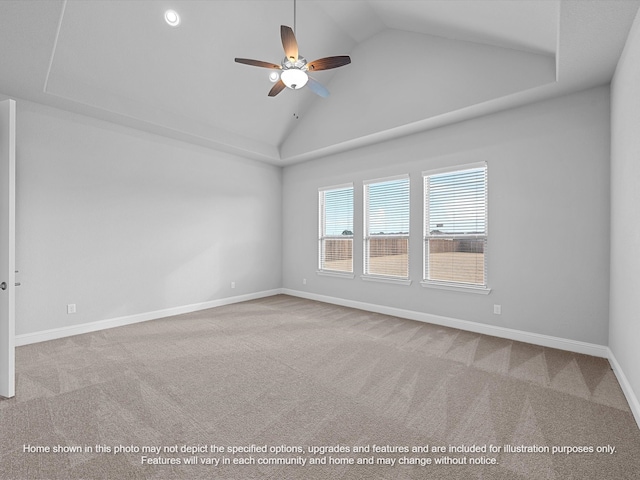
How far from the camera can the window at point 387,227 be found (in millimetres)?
5086

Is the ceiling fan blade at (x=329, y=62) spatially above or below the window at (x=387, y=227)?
above

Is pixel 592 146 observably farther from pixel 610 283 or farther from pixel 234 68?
pixel 234 68

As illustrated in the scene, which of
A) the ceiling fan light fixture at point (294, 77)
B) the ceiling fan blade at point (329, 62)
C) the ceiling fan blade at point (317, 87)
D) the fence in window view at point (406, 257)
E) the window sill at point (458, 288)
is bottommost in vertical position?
the window sill at point (458, 288)

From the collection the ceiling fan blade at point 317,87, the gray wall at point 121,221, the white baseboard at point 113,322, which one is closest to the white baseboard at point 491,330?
the white baseboard at point 113,322

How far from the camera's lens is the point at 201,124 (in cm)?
512

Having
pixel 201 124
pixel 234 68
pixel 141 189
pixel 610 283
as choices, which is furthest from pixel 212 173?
pixel 610 283

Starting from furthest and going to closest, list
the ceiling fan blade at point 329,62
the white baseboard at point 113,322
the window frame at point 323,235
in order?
the window frame at point 323,235 → the white baseboard at point 113,322 → the ceiling fan blade at point 329,62

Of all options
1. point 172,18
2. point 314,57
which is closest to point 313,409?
point 172,18

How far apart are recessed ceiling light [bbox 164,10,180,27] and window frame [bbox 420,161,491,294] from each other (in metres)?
3.91

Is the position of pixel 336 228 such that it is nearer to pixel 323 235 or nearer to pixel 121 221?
pixel 323 235

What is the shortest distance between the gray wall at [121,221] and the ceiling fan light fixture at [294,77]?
2988 mm

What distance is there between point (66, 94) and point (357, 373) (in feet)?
15.4

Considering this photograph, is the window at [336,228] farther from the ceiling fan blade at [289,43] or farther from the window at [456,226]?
the ceiling fan blade at [289,43]

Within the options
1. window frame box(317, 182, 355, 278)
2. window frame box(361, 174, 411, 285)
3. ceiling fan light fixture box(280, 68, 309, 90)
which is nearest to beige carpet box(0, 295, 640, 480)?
window frame box(361, 174, 411, 285)
